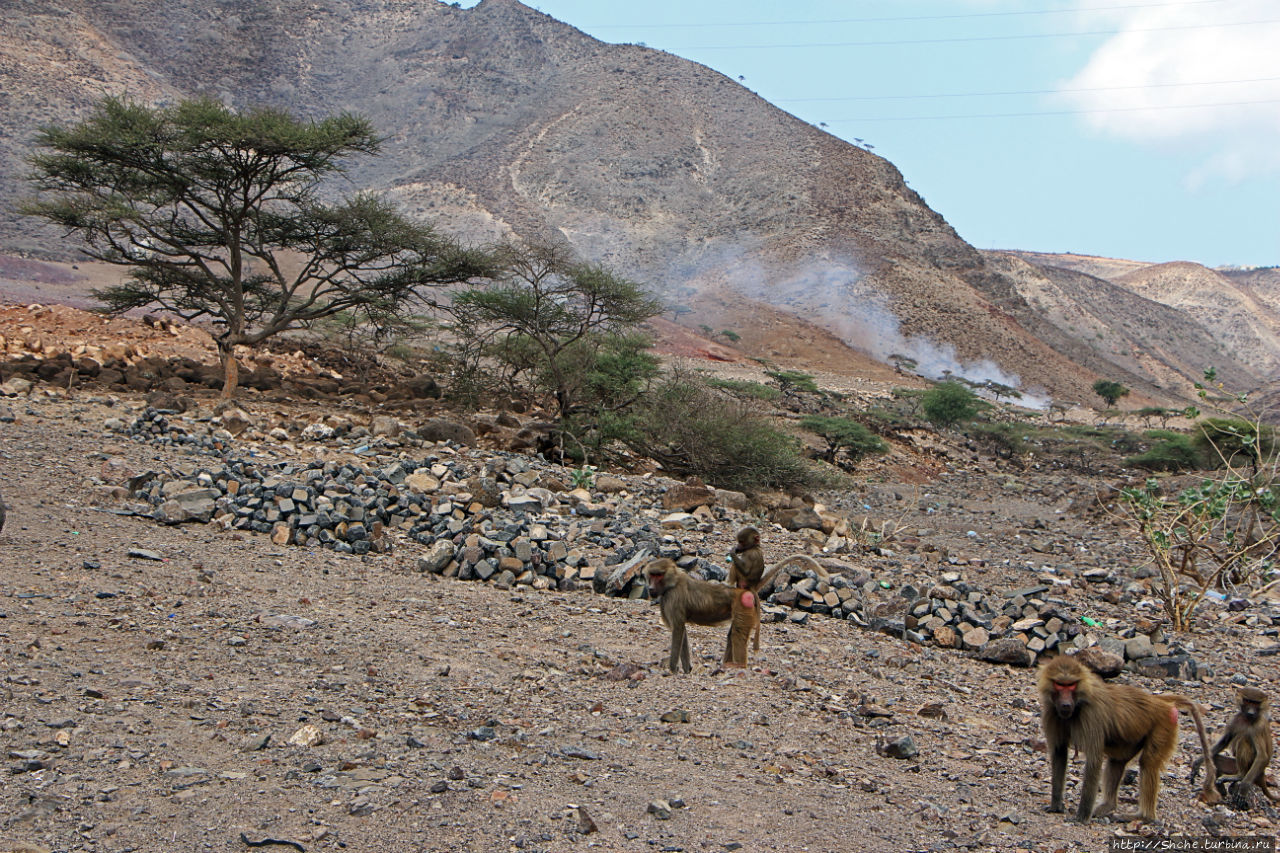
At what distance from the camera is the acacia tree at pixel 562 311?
17328 millimetres

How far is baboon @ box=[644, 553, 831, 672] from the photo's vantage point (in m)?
5.78

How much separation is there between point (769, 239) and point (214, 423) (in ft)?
204

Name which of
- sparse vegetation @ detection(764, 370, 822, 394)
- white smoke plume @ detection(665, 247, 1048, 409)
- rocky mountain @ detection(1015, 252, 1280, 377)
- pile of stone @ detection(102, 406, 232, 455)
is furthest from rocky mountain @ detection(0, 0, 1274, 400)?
pile of stone @ detection(102, 406, 232, 455)

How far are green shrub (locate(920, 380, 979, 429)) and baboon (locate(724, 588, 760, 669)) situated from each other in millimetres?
26704

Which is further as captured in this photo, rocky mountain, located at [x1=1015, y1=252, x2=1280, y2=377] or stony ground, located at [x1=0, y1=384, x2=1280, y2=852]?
rocky mountain, located at [x1=1015, y1=252, x2=1280, y2=377]

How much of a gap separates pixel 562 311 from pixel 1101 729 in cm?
1461

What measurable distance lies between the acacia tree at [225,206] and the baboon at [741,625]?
13.5m

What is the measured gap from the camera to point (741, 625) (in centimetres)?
596

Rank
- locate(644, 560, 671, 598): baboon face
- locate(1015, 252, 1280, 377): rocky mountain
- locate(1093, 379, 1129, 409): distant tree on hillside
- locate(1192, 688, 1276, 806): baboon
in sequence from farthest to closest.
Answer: locate(1015, 252, 1280, 377): rocky mountain < locate(1093, 379, 1129, 409): distant tree on hillside < locate(644, 560, 671, 598): baboon face < locate(1192, 688, 1276, 806): baboon

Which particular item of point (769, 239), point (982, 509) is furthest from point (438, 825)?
point (769, 239)

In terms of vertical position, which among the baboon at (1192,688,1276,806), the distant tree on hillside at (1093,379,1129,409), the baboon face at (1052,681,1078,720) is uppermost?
the distant tree on hillside at (1093,379,1129,409)

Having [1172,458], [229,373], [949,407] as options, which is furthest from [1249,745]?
[949,407]

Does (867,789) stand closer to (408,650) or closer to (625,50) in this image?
(408,650)

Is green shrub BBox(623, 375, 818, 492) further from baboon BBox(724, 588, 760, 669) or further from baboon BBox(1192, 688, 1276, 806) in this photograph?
baboon BBox(1192, 688, 1276, 806)
